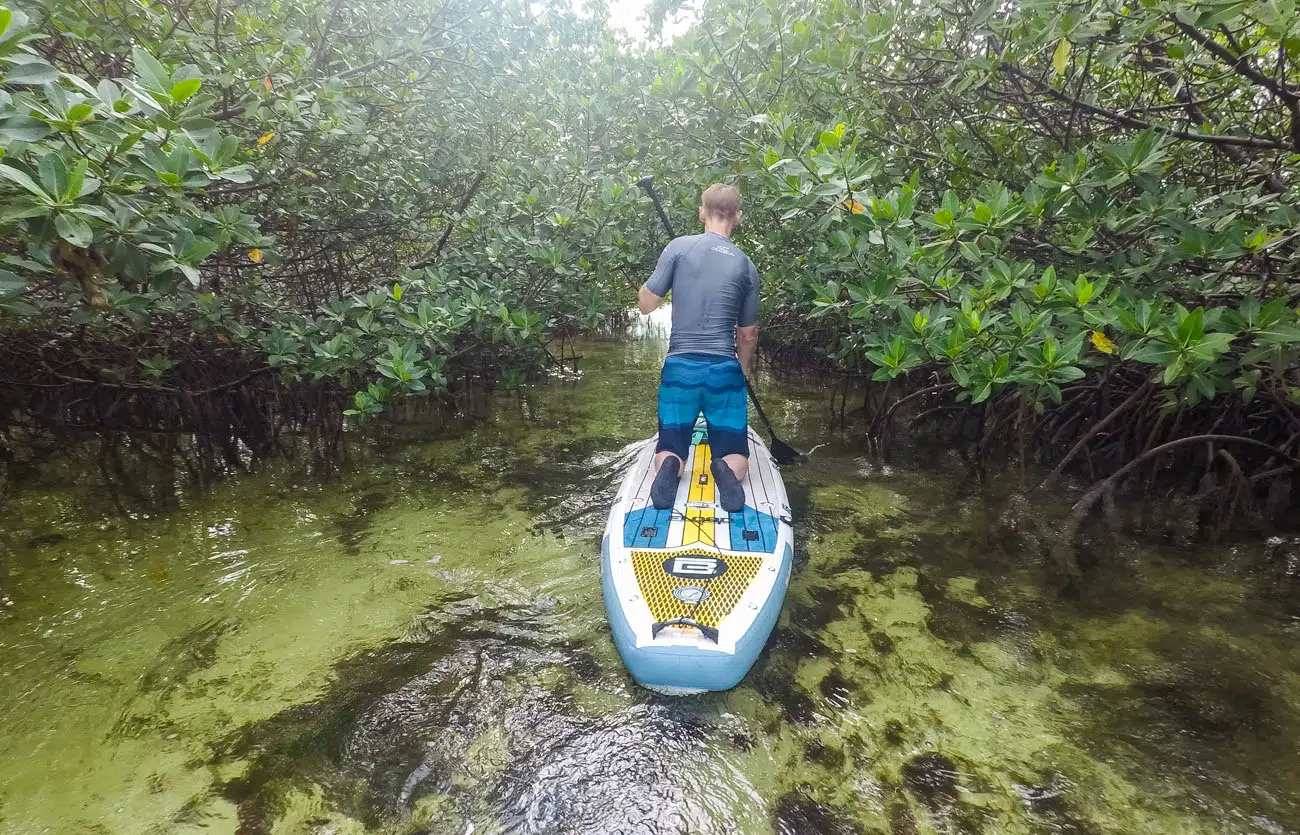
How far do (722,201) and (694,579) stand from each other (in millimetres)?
2110

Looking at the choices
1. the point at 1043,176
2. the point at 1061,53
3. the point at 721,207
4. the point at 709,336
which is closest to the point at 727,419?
the point at 709,336

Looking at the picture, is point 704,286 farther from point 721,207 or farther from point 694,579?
point 694,579

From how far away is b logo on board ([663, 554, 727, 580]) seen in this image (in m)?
2.67

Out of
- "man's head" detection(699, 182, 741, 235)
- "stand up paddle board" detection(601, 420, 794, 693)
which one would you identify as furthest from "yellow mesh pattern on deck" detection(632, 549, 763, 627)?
"man's head" detection(699, 182, 741, 235)

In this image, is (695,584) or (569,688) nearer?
(569,688)

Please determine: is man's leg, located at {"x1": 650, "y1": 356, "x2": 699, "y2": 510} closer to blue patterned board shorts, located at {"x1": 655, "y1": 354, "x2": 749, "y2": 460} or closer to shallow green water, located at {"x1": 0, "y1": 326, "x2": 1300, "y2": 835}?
blue patterned board shorts, located at {"x1": 655, "y1": 354, "x2": 749, "y2": 460}

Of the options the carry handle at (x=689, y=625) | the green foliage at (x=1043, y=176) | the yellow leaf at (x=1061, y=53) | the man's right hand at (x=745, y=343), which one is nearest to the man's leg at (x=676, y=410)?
the man's right hand at (x=745, y=343)

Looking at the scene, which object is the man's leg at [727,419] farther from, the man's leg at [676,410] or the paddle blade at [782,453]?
the paddle blade at [782,453]

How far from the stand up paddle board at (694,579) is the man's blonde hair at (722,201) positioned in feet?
5.03

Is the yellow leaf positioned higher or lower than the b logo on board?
higher

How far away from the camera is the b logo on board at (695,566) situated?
2670mm

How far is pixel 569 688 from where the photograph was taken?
2422 millimetres

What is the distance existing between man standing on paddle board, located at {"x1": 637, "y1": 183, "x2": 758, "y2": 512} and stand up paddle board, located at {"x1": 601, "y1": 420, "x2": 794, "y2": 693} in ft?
0.60

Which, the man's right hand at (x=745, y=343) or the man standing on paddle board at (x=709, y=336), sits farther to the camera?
the man's right hand at (x=745, y=343)
